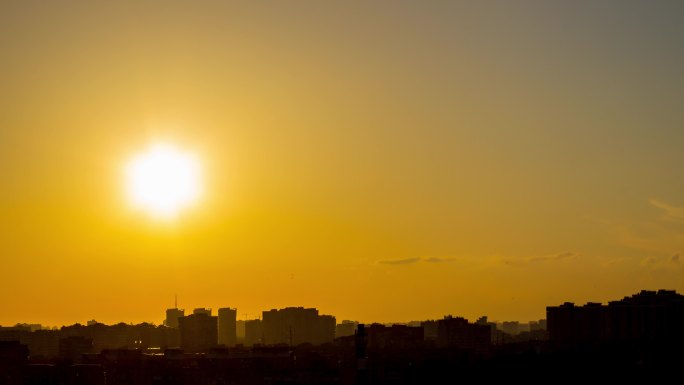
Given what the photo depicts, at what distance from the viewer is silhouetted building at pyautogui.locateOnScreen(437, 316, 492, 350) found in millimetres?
149750

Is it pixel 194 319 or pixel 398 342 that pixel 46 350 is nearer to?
pixel 194 319

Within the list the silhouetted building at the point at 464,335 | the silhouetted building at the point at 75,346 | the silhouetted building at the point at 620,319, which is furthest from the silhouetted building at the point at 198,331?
the silhouetted building at the point at 620,319

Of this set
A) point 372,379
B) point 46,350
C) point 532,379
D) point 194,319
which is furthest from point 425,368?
point 46,350

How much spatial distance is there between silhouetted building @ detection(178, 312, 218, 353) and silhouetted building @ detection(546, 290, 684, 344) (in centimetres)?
6999

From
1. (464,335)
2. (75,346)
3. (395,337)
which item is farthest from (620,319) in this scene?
(75,346)

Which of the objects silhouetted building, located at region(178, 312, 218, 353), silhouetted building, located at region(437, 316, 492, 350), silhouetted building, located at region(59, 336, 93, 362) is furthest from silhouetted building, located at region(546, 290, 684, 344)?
silhouetted building, located at region(59, 336, 93, 362)

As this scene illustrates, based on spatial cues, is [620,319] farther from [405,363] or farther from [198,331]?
[198,331]

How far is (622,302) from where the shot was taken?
461ft

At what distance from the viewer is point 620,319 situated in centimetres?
13588

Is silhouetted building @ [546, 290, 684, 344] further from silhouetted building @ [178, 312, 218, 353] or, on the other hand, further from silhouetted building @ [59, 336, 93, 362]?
silhouetted building @ [59, 336, 93, 362]

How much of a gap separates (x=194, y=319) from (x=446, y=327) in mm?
55006

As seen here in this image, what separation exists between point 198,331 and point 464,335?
190 feet

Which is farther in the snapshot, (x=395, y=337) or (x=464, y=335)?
(x=464, y=335)

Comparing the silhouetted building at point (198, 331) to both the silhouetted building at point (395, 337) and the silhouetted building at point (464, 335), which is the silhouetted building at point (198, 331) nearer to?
the silhouetted building at point (395, 337)
